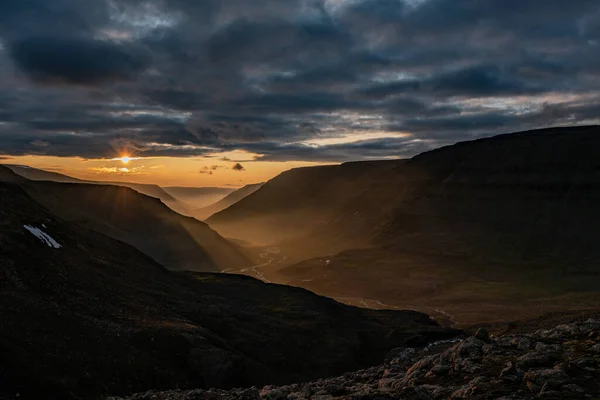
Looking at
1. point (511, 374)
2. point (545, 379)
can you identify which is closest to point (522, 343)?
point (511, 374)

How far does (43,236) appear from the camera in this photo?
237 feet

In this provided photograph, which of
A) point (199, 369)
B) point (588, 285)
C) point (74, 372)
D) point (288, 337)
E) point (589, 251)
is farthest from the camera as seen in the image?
point (589, 251)

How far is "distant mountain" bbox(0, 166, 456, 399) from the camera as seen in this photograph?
4197 centimetres

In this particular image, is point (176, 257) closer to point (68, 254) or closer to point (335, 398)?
point (68, 254)

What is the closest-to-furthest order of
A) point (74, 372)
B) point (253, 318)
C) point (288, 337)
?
point (74, 372) < point (288, 337) < point (253, 318)

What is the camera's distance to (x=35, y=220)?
7706cm

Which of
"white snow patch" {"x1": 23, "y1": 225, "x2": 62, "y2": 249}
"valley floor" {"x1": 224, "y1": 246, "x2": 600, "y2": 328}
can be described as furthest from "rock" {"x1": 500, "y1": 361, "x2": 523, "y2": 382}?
"valley floor" {"x1": 224, "y1": 246, "x2": 600, "y2": 328}

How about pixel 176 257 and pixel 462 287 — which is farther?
pixel 176 257

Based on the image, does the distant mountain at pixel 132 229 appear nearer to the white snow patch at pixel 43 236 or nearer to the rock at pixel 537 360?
the white snow patch at pixel 43 236

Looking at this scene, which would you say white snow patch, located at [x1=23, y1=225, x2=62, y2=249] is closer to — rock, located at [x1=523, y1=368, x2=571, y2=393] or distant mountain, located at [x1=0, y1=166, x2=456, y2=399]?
distant mountain, located at [x1=0, y1=166, x2=456, y2=399]

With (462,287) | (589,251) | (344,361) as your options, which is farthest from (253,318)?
(589,251)

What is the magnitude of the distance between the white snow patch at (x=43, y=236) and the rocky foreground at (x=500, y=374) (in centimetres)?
4463

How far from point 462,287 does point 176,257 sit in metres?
96.6

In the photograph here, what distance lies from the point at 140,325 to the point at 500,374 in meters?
41.6
